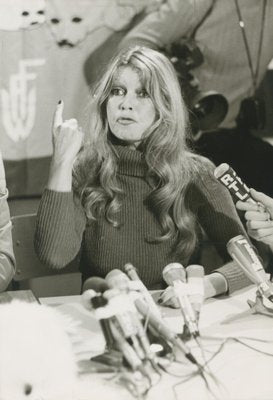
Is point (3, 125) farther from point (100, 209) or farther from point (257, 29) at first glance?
point (257, 29)

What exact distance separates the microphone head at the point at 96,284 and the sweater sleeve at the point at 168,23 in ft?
1.72

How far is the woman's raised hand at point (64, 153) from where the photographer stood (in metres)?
1.08

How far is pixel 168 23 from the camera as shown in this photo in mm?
1334

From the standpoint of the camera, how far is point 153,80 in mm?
1164

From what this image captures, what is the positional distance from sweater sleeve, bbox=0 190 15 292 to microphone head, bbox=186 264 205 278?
37 cm

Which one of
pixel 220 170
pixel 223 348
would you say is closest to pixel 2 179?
pixel 220 170

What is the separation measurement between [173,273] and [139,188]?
0.70ft

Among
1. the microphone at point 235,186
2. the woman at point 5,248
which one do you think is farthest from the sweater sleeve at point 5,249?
the microphone at point 235,186

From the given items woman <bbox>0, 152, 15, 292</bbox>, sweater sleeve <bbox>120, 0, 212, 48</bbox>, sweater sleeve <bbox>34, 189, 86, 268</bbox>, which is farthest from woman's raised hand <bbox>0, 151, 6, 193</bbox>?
sweater sleeve <bbox>120, 0, 212, 48</bbox>

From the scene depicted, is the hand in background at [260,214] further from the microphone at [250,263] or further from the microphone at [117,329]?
the microphone at [117,329]

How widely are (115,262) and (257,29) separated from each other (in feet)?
2.31

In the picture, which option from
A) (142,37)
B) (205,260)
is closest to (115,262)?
(205,260)

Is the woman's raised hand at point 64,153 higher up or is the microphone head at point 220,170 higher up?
the woman's raised hand at point 64,153

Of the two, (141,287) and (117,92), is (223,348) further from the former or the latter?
(117,92)
